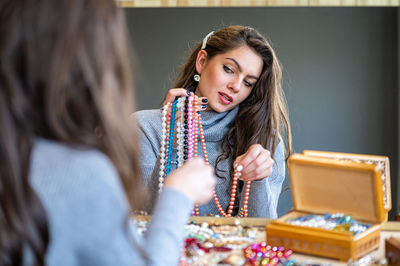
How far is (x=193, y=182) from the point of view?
913mm

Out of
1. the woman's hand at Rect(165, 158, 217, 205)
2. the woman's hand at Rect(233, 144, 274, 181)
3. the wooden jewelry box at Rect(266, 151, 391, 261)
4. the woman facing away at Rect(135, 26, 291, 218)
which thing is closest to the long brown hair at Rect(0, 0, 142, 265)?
the woman's hand at Rect(165, 158, 217, 205)

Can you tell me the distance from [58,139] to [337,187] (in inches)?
26.4

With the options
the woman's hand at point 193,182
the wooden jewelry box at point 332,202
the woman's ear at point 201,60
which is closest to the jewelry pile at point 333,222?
the wooden jewelry box at point 332,202

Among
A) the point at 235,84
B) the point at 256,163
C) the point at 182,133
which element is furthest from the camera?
the point at 235,84

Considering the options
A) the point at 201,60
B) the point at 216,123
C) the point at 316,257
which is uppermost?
the point at 201,60

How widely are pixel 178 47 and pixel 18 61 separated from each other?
2.61m

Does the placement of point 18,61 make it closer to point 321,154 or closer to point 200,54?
point 321,154

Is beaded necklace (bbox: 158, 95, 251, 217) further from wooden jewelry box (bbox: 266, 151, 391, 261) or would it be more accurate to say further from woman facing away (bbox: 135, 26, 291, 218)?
wooden jewelry box (bbox: 266, 151, 391, 261)

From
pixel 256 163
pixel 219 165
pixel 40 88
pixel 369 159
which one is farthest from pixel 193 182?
pixel 219 165

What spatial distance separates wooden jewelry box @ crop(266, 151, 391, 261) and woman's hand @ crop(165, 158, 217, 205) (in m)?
0.26

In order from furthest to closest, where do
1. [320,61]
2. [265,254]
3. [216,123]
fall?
[320,61], [216,123], [265,254]

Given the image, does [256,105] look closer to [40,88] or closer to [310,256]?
[310,256]

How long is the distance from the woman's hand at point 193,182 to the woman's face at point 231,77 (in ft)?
3.31

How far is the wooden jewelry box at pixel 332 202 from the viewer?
3.45 feet
